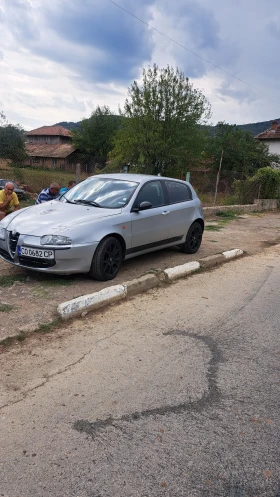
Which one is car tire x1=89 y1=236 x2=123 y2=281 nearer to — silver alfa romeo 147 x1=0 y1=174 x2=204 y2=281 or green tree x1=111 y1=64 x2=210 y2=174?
silver alfa romeo 147 x1=0 y1=174 x2=204 y2=281

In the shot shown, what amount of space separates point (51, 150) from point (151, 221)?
187 feet

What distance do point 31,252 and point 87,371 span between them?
2.47 m

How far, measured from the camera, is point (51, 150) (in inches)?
2388

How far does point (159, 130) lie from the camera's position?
24.1 meters

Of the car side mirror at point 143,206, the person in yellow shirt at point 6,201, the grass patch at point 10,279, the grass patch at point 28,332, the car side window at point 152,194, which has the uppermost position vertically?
the car side window at point 152,194

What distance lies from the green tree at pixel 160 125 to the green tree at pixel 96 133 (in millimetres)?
32858

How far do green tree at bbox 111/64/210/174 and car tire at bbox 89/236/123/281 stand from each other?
57.4ft

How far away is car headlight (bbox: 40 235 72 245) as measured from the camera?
5.50m

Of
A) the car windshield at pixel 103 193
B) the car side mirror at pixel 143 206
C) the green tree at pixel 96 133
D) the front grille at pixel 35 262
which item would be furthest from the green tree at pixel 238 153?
the front grille at pixel 35 262

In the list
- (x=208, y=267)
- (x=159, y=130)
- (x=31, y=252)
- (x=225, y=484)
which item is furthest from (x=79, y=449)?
(x=159, y=130)

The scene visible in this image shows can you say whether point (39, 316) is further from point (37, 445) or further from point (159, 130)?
point (159, 130)

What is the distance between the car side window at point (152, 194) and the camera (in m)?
6.86

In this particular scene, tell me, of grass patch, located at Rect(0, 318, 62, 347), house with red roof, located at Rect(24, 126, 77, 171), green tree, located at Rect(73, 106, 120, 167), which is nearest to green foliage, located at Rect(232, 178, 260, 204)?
grass patch, located at Rect(0, 318, 62, 347)

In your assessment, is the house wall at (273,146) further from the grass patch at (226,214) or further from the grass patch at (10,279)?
the grass patch at (10,279)
